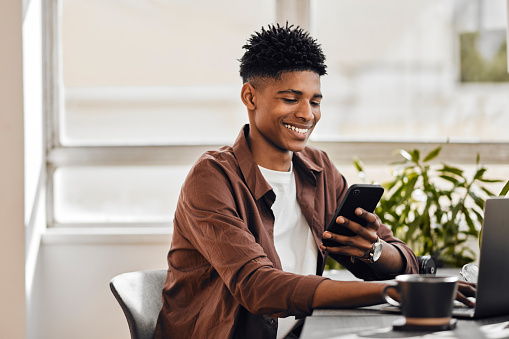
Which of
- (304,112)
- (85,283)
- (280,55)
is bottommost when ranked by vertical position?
(85,283)

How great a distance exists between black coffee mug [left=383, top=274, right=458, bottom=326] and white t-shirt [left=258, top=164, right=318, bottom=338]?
2.41ft

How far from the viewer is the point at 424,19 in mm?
3326

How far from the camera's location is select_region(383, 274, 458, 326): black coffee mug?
1110mm

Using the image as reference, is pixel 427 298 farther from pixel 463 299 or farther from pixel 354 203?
pixel 354 203

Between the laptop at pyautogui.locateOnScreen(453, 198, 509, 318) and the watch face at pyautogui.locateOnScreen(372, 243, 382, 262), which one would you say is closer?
the laptop at pyautogui.locateOnScreen(453, 198, 509, 318)

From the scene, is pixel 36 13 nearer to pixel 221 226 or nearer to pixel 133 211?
pixel 133 211

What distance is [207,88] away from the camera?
3334 millimetres

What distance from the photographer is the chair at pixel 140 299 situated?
1771 mm

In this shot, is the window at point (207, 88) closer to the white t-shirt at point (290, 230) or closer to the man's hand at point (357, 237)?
the white t-shirt at point (290, 230)

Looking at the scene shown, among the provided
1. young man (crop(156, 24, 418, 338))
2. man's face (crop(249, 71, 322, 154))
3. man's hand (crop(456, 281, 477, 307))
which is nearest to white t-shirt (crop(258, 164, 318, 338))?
young man (crop(156, 24, 418, 338))

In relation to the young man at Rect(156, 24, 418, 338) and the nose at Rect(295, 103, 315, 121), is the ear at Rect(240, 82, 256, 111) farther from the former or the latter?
the nose at Rect(295, 103, 315, 121)

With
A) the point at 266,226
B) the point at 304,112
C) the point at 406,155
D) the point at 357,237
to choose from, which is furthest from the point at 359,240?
the point at 406,155

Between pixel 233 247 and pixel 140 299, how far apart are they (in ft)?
1.47

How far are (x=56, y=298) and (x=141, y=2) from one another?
156cm
